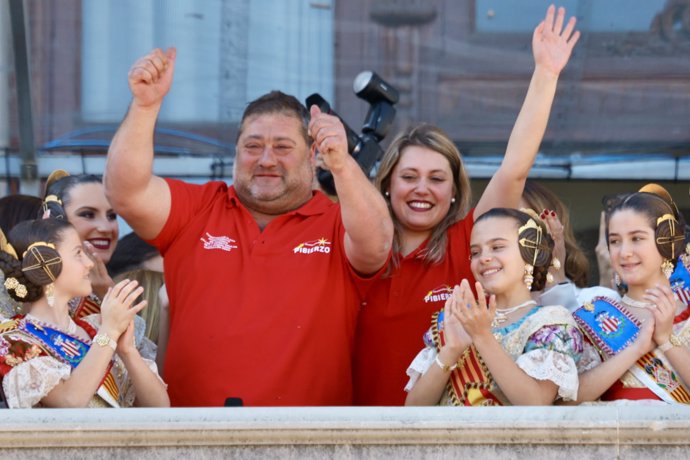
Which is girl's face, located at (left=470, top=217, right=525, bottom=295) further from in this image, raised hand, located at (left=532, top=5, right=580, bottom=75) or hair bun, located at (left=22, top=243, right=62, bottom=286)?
hair bun, located at (left=22, top=243, right=62, bottom=286)

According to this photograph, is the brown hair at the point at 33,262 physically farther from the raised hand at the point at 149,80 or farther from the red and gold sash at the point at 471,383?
the red and gold sash at the point at 471,383

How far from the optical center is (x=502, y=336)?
358cm

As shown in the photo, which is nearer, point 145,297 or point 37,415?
point 37,415

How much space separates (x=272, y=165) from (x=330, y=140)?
469mm

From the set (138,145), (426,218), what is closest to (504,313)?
(426,218)

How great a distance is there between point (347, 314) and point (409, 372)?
38 centimetres

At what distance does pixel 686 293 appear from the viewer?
389cm

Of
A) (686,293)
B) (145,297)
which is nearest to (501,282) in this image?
(686,293)

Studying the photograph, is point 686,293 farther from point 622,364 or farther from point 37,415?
point 37,415

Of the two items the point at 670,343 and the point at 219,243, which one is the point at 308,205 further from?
the point at 670,343

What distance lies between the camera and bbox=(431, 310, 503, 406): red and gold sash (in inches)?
138

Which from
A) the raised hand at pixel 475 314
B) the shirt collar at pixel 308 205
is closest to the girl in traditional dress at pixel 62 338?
the shirt collar at pixel 308 205

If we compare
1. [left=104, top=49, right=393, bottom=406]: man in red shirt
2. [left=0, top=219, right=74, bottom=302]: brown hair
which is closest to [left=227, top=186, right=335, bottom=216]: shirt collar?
[left=104, top=49, right=393, bottom=406]: man in red shirt

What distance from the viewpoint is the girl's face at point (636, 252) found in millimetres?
3703
